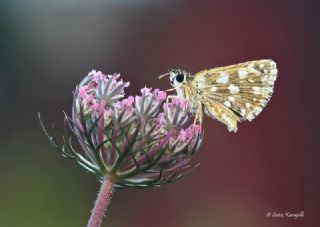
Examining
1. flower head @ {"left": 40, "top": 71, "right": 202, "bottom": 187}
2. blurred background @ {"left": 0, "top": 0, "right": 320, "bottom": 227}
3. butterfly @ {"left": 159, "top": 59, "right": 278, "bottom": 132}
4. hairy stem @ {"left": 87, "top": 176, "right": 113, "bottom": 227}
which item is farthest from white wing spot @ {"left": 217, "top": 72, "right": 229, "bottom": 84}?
blurred background @ {"left": 0, "top": 0, "right": 320, "bottom": 227}

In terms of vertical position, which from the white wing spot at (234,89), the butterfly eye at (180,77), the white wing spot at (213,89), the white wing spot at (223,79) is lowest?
the white wing spot at (234,89)

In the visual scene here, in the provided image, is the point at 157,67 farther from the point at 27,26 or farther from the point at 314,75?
the point at 27,26

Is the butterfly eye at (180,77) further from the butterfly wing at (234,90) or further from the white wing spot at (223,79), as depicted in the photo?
the white wing spot at (223,79)

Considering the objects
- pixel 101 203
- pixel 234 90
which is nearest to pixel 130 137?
pixel 101 203

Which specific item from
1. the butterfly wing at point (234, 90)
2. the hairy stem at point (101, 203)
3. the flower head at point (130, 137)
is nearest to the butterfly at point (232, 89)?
the butterfly wing at point (234, 90)

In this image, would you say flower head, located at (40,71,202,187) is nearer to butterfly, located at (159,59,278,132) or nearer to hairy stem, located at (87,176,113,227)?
hairy stem, located at (87,176,113,227)

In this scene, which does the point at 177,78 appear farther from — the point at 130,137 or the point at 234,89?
the point at 130,137
